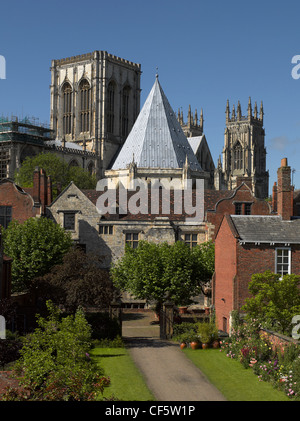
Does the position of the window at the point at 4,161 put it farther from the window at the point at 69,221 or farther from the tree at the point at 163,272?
the tree at the point at 163,272

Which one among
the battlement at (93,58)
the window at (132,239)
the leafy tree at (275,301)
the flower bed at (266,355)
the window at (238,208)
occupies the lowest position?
the flower bed at (266,355)

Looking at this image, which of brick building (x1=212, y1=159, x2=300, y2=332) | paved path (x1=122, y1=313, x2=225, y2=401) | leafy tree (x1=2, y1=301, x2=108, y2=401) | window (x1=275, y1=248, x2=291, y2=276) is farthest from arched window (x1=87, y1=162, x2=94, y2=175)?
leafy tree (x1=2, y1=301, x2=108, y2=401)

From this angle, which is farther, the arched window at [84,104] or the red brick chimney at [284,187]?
the arched window at [84,104]

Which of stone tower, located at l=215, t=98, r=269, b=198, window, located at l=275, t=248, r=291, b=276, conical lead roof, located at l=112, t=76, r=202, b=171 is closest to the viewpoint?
window, located at l=275, t=248, r=291, b=276

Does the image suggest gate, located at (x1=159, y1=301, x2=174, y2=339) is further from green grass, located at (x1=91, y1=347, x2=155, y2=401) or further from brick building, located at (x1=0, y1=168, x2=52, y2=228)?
brick building, located at (x1=0, y1=168, x2=52, y2=228)

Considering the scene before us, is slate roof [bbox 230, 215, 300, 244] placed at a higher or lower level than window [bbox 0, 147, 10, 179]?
lower

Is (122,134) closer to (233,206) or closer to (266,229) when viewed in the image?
(233,206)

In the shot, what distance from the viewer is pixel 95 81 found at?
13038 cm

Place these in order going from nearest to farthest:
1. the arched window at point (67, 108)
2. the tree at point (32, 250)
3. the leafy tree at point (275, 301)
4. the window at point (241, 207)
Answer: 1. the leafy tree at point (275, 301)
2. the tree at point (32, 250)
3. the window at point (241, 207)
4. the arched window at point (67, 108)

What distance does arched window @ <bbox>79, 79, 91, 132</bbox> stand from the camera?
13225cm

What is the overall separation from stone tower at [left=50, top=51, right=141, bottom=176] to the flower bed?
3812 inches

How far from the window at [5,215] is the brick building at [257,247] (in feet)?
77.5

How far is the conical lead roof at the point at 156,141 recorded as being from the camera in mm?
77250

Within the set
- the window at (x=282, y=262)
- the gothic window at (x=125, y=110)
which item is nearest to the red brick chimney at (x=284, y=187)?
the window at (x=282, y=262)
